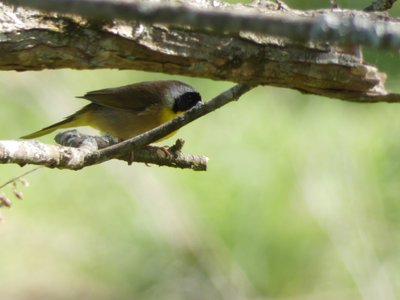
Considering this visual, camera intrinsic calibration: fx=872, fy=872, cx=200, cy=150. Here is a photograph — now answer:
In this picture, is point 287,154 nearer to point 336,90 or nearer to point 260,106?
point 260,106

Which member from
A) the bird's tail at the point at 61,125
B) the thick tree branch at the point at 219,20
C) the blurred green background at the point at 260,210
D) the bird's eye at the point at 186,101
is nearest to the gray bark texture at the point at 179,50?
the thick tree branch at the point at 219,20

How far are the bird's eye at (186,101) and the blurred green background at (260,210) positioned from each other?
0.73m

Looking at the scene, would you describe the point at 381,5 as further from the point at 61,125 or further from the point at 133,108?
the point at 61,125

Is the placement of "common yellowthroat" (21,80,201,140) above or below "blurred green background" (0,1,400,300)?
above

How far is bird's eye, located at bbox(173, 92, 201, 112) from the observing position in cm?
465

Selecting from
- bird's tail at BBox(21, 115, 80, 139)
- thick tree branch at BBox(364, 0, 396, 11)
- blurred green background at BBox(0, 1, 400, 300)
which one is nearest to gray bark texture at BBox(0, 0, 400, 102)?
thick tree branch at BBox(364, 0, 396, 11)

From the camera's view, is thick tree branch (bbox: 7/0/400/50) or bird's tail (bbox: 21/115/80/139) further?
bird's tail (bbox: 21/115/80/139)

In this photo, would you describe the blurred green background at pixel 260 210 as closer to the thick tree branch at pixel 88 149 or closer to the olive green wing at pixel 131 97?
the olive green wing at pixel 131 97

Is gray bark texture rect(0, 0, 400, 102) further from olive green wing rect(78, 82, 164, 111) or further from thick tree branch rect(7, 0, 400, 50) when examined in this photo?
olive green wing rect(78, 82, 164, 111)

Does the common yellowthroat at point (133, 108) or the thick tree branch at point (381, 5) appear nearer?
the thick tree branch at point (381, 5)

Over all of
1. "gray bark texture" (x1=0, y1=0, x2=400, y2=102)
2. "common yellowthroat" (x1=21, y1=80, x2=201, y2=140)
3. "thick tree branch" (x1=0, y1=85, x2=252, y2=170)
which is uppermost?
"gray bark texture" (x1=0, y1=0, x2=400, y2=102)

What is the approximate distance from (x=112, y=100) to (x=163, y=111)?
0.30m

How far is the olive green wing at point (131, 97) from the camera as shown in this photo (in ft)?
15.8

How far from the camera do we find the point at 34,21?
9.21ft
